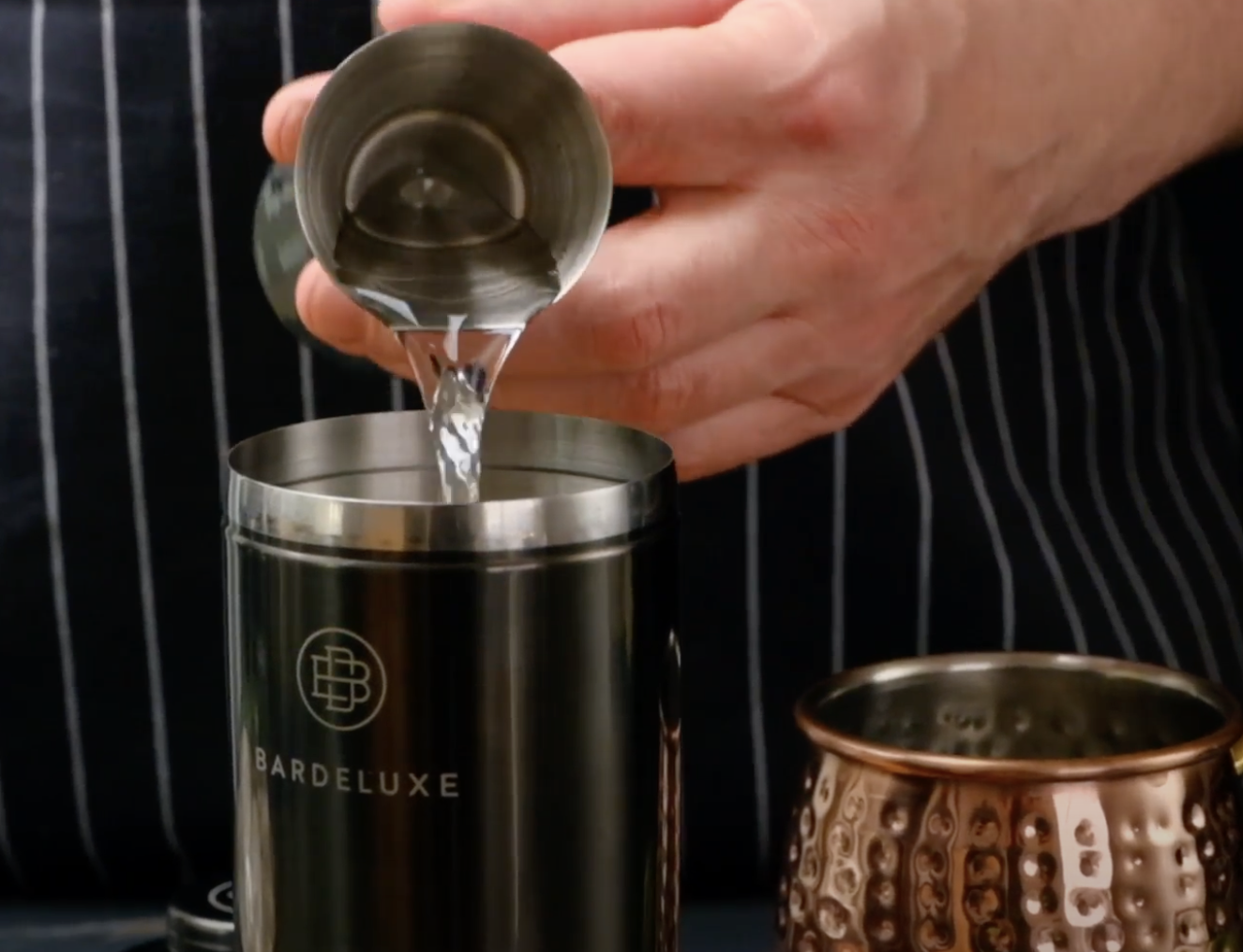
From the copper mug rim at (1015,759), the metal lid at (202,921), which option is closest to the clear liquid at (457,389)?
the copper mug rim at (1015,759)

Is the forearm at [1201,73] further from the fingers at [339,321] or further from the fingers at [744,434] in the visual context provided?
the fingers at [339,321]

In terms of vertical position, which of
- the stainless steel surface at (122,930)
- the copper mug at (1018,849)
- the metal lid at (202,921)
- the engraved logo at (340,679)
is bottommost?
the stainless steel surface at (122,930)

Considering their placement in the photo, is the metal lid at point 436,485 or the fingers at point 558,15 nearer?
the metal lid at point 436,485

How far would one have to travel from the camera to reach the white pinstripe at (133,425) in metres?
0.75

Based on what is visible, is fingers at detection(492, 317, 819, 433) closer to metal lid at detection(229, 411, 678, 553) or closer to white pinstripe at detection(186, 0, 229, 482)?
metal lid at detection(229, 411, 678, 553)

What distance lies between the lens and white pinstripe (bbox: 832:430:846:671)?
77 cm

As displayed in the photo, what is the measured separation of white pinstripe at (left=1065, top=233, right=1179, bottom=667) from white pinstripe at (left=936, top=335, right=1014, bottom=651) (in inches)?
2.1

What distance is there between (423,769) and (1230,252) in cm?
54

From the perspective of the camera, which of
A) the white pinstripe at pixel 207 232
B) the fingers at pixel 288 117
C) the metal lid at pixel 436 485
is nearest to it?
the metal lid at pixel 436 485

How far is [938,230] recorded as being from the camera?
607mm

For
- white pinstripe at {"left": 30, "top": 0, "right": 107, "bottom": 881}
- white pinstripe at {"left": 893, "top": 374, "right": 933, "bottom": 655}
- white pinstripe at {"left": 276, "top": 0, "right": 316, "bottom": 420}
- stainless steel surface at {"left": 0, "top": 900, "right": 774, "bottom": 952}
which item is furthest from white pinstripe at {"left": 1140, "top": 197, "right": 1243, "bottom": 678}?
white pinstripe at {"left": 30, "top": 0, "right": 107, "bottom": 881}

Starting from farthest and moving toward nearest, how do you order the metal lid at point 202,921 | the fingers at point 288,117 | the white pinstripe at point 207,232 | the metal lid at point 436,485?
the white pinstripe at point 207,232 → the metal lid at point 202,921 → the fingers at point 288,117 → the metal lid at point 436,485

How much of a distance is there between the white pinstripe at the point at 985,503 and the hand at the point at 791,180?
109 millimetres

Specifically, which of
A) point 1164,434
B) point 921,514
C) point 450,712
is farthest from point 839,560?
point 450,712
